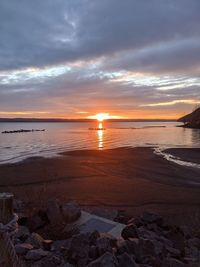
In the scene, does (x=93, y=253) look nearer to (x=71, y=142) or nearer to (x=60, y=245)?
(x=60, y=245)

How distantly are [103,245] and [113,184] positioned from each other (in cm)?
1094

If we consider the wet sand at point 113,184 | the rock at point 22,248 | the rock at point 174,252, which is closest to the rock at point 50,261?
the rock at point 22,248

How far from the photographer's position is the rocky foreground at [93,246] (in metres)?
5.23

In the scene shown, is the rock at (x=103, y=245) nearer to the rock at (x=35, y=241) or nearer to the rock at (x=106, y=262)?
the rock at (x=106, y=262)

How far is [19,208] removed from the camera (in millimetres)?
9070

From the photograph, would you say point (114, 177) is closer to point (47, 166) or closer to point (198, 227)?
point (47, 166)

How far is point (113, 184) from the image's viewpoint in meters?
16.4

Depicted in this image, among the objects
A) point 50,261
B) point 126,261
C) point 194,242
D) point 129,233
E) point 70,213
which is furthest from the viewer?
point 70,213

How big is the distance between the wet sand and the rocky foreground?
230 centimetres

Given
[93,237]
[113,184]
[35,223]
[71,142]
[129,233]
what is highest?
[93,237]

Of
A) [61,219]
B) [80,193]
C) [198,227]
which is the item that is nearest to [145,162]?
[80,193]

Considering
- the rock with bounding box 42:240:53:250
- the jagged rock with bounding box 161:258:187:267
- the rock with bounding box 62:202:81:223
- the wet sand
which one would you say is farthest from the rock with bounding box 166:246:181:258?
the wet sand

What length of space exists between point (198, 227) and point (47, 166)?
15094 millimetres

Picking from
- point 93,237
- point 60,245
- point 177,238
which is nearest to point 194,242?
point 177,238
